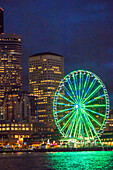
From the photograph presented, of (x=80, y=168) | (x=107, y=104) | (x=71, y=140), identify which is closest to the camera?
(x=80, y=168)

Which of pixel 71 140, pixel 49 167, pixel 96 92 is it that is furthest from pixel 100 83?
pixel 49 167

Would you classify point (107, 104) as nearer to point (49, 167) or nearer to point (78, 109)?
point (78, 109)

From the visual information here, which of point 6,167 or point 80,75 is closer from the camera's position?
point 6,167

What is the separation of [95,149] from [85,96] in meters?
34.9

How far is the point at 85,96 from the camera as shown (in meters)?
171

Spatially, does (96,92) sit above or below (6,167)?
above

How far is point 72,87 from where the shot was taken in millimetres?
175125

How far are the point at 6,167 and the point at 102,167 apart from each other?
73.2 feet

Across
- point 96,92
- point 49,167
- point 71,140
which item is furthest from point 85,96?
point 49,167

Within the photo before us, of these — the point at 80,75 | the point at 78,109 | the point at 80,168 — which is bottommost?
the point at 80,168

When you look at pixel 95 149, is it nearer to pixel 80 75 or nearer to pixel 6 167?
pixel 80 75

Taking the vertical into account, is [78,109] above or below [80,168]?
above

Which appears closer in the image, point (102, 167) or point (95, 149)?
point (102, 167)

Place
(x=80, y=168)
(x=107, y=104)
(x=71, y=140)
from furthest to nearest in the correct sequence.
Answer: (x=71, y=140) → (x=107, y=104) → (x=80, y=168)
